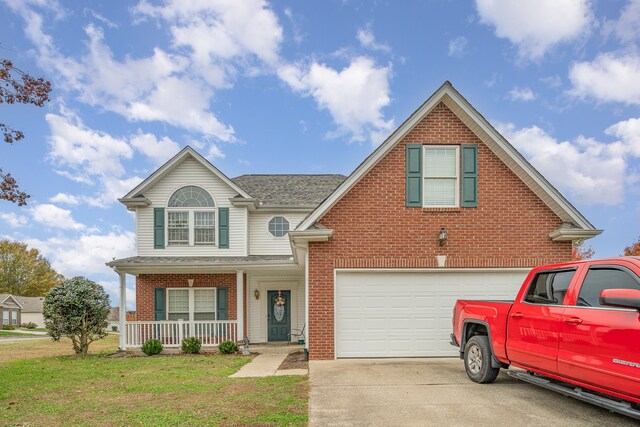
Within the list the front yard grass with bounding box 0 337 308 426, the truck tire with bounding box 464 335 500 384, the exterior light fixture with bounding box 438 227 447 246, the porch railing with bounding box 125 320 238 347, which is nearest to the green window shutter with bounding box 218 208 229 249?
the porch railing with bounding box 125 320 238 347

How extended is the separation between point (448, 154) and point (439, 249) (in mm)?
2367

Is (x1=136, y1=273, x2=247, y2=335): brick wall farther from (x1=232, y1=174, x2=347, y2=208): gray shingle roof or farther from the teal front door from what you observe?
(x1=232, y1=174, x2=347, y2=208): gray shingle roof

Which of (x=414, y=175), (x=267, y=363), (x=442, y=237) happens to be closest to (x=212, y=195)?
(x=267, y=363)

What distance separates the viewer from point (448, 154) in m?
11.5

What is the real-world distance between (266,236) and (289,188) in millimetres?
2903

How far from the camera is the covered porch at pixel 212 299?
16.1 meters

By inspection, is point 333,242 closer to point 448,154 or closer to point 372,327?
point 372,327

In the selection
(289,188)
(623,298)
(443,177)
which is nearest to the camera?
(623,298)

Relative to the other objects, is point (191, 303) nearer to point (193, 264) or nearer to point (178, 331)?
point (178, 331)

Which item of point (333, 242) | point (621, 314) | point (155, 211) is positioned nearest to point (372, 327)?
point (333, 242)

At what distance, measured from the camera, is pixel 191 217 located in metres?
17.7

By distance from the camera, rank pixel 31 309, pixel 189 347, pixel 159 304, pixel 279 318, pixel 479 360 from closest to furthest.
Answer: pixel 479 360 < pixel 189 347 < pixel 159 304 < pixel 279 318 < pixel 31 309

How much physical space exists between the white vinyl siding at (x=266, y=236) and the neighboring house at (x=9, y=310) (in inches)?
1908

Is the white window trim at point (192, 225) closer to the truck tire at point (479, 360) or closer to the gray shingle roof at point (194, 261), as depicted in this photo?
the gray shingle roof at point (194, 261)
